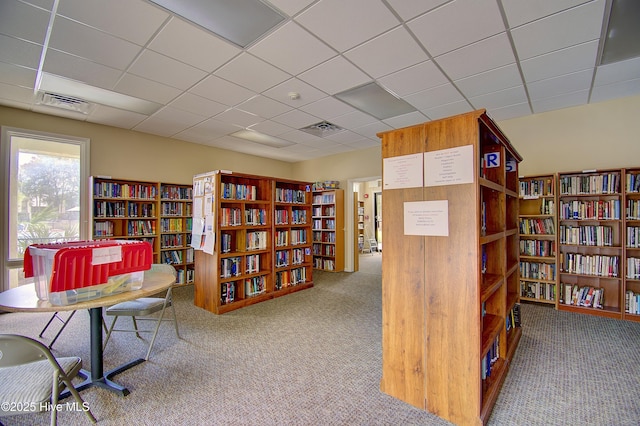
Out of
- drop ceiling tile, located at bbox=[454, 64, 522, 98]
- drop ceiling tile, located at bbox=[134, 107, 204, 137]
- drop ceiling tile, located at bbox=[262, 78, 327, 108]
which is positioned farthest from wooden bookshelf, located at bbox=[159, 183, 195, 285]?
drop ceiling tile, located at bbox=[454, 64, 522, 98]

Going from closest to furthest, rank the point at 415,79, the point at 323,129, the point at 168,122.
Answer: the point at 415,79 → the point at 168,122 → the point at 323,129

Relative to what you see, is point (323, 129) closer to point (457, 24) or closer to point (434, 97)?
point (434, 97)

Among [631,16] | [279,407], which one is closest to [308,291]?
[279,407]

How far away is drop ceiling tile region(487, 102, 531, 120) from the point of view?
4.13m

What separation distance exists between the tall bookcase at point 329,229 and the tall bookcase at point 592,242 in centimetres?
417

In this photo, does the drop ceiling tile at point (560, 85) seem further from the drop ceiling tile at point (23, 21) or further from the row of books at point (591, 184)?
the drop ceiling tile at point (23, 21)

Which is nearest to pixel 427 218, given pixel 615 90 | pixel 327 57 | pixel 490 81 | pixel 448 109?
pixel 327 57

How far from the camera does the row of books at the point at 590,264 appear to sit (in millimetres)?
3676

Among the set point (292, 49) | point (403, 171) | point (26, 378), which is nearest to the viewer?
point (26, 378)

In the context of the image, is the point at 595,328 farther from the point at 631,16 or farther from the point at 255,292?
the point at 255,292

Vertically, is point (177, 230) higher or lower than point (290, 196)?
lower

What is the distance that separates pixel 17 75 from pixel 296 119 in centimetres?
349

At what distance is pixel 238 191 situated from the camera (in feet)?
14.2

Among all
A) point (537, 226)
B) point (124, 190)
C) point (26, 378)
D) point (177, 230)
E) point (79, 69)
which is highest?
point (79, 69)
